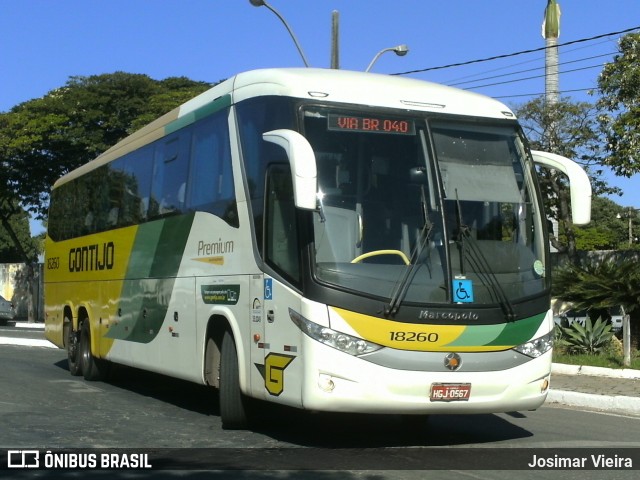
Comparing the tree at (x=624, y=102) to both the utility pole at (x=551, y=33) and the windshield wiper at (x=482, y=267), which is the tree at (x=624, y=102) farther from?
the utility pole at (x=551, y=33)

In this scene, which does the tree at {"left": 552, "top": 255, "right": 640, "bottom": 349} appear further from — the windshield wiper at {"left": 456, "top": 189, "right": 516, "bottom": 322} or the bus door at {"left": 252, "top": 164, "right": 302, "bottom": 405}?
the bus door at {"left": 252, "top": 164, "right": 302, "bottom": 405}

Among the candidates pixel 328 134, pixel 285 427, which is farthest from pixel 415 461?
pixel 328 134

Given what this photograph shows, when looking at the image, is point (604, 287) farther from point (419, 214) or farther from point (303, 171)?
point (303, 171)

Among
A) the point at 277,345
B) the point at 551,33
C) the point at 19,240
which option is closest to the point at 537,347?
the point at 277,345

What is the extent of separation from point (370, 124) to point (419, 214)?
0.95 m

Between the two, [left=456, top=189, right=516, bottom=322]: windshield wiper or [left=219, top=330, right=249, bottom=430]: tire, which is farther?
[left=219, top=330, right=249, bottom=430]: tire

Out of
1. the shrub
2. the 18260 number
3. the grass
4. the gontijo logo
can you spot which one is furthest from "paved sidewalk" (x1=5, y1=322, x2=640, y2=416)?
the gontijo logo

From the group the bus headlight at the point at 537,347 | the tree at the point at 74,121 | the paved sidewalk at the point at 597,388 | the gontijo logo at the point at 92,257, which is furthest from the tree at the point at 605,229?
the bus headlight at the point at 537,347

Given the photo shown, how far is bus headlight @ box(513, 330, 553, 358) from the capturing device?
802cm

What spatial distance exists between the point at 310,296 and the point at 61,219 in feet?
33.9

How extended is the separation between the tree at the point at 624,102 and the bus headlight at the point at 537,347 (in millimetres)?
10060

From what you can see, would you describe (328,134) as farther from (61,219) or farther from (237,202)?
(61,219)

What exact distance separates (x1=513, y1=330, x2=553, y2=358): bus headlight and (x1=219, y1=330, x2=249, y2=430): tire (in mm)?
2758

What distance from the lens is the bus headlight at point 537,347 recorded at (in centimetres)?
802
